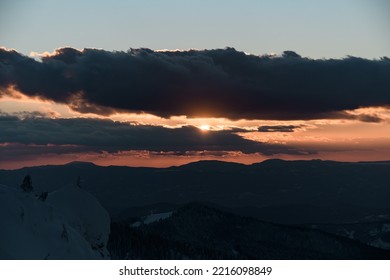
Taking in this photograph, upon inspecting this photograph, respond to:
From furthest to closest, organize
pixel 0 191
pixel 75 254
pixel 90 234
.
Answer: pixel 90 234 < pixel 0 191 < pixel 75 254

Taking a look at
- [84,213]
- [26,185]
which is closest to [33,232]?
[26,185]

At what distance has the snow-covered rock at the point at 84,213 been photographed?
11281 cm

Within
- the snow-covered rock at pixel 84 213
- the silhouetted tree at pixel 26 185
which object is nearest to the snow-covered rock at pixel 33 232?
the silhouetted tree at pixel 26 185

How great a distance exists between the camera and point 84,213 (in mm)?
115875

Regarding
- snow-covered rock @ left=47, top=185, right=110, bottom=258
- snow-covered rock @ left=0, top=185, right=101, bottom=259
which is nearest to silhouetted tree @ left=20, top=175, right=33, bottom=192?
snow-covered rock @ left=0, top=185, right=101, bottom=259

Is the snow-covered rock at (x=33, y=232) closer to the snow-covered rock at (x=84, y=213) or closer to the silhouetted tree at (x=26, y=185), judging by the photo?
the silhouetted tree at (x=26, y=185)

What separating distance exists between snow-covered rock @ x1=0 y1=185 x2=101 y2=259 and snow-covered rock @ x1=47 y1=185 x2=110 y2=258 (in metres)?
25.2

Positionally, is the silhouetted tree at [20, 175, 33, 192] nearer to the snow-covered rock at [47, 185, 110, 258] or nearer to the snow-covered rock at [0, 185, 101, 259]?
the snow-covered rock at [0, 185, 101, 259]

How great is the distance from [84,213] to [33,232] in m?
38.6

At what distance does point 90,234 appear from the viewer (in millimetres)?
112750

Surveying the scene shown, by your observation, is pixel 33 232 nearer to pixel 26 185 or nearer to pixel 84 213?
pixel 26 185
